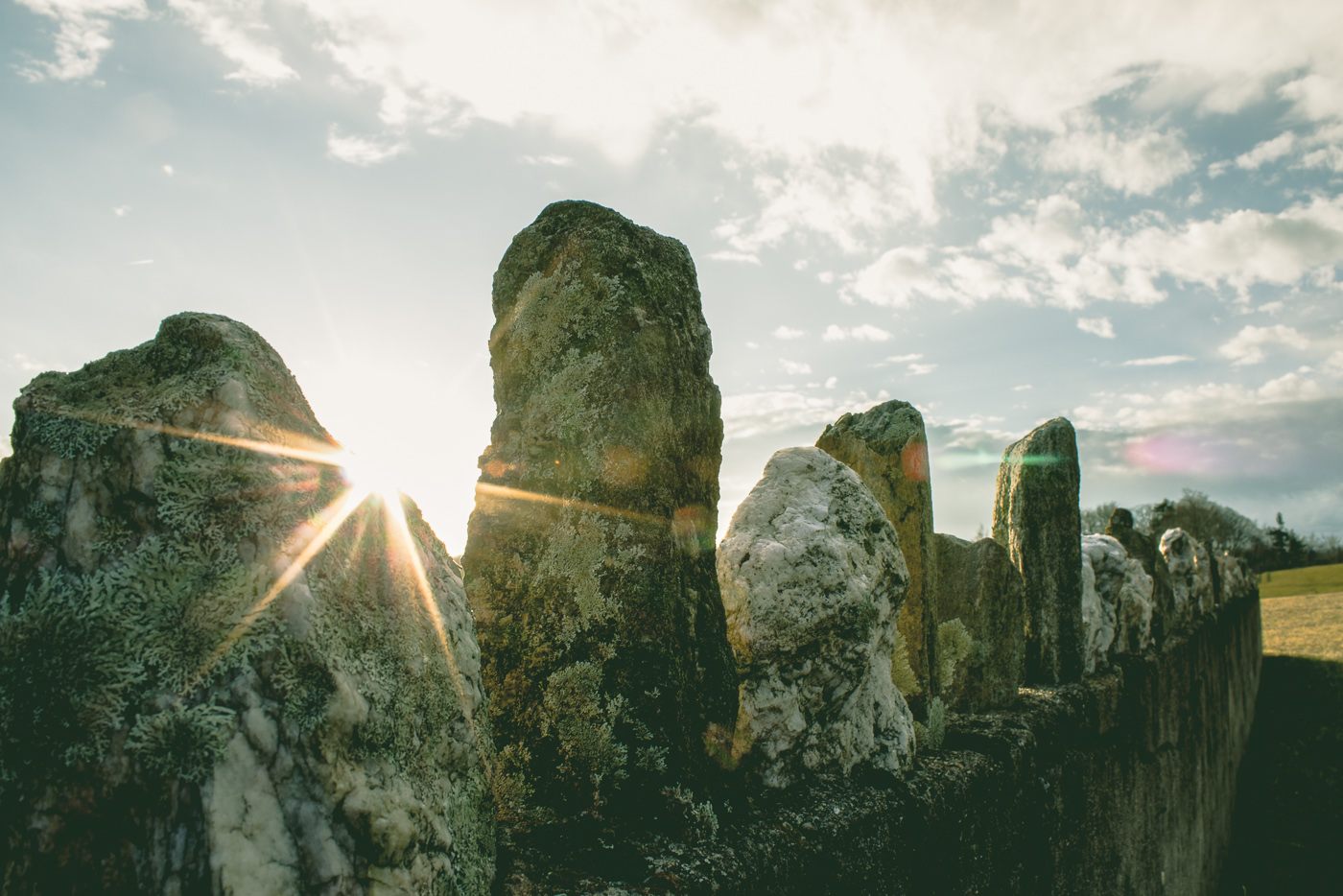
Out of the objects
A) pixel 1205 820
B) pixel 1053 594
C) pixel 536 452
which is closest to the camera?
pixel 536 452

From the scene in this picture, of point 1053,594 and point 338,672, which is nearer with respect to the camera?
point 338,672

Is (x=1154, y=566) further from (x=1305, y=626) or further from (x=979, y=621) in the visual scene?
(x=1305, y=626)

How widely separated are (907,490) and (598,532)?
1.95m

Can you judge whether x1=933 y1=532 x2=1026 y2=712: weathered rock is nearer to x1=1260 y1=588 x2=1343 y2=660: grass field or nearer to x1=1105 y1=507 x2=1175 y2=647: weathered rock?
x1=1105 y1=507 x2=1175 y2=647: weathered rock

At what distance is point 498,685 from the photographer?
1771mm

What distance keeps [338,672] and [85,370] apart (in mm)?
642

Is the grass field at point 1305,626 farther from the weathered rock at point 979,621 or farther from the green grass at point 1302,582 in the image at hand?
the weathered rock at point 979,621

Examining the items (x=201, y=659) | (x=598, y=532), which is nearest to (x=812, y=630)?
(x=598, y=532)

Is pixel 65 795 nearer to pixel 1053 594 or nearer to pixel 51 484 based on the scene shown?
pixel 51 484

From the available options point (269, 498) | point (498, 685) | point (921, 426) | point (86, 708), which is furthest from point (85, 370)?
point (921, 426)

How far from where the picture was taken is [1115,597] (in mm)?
6160

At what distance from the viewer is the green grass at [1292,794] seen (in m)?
8.52

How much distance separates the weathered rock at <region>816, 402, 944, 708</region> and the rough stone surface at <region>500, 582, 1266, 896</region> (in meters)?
0.43

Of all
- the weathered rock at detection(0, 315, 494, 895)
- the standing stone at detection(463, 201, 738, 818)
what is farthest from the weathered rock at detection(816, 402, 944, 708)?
the weathered rock at detection(0, 315, 494, 895)
